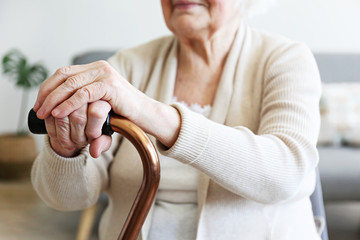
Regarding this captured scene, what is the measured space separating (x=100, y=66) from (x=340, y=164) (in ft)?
6.02

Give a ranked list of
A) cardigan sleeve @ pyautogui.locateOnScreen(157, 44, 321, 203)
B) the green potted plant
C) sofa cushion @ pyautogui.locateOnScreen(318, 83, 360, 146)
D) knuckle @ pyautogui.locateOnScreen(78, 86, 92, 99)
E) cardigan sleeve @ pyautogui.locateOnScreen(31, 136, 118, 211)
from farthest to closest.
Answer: the green potted plant → sofa cushion @ pyautogui.locateOnScreen(318, 83, 360, 146) → cardigan sleeve @ pyautogui.locateOnScreen(31, 136, 118, 211) → cardigan sleeve @ pyautogui.locateOnScreen(157, 44, 321, 203) → knuckle @ pyautogui.locateOnScreen(78, 86, 92, 99)

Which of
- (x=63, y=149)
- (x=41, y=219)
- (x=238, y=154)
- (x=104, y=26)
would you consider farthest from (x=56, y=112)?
(x=104, y=26)

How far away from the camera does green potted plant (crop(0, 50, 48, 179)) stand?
3.21 meters

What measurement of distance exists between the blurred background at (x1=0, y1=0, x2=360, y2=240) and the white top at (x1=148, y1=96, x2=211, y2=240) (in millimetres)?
1425

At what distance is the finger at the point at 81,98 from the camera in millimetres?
634

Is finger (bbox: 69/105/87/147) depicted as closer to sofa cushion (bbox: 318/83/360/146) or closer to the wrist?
the wrist

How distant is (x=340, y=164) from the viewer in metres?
2.25

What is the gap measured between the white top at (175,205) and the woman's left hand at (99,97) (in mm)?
244

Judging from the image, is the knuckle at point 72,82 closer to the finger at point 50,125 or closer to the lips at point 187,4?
the finger at point 50,125

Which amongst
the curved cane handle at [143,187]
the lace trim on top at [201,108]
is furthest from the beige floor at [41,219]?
the curved cane handle at [143,187]

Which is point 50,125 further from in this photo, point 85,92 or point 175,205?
point 175,205

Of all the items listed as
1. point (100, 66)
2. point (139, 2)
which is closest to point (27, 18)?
point (139, 2)

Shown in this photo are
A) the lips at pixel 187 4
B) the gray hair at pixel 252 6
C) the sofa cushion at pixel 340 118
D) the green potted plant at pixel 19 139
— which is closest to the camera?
the lips at pixel 187 4

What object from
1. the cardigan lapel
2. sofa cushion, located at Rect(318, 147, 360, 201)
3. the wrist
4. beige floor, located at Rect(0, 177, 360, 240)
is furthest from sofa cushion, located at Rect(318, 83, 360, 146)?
the wrist
